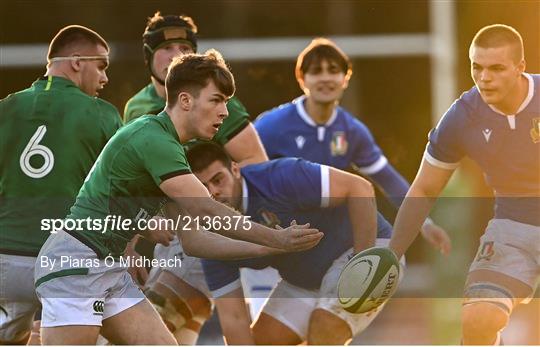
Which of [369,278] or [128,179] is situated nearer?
[128,179]

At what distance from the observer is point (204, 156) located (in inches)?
260

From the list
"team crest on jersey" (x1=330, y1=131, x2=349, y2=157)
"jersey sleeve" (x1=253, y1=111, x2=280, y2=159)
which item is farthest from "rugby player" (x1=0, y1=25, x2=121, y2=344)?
"team crest on jersey" (x1=330, y1=131, x2=349, y2=157)

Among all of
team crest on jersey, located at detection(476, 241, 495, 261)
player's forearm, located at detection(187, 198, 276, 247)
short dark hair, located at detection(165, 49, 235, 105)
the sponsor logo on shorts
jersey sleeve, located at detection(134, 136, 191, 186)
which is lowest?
the sponsor logo on shorts

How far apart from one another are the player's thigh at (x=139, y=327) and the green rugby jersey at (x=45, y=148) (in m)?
0.74

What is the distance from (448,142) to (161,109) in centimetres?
141

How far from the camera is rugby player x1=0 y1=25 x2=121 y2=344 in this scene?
6508 mm

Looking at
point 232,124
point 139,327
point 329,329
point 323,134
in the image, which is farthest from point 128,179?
point 323,134

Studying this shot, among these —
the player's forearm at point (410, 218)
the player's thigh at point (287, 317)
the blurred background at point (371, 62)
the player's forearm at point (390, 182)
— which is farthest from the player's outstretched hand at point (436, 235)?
the player's thigh at point (287, 317)

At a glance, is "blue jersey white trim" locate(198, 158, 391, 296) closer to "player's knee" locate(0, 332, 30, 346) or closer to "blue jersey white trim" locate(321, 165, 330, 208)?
"blue jersey white trim" locate(321, 165, 330, 208)

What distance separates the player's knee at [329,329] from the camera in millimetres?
6898

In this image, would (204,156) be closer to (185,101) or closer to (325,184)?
(325,184)

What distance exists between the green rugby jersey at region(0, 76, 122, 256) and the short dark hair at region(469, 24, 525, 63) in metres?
1.64

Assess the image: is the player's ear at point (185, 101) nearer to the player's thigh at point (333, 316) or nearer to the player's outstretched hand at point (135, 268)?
the player's outstretched hand at point (135, 268)

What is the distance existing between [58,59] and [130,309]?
1.34 m
